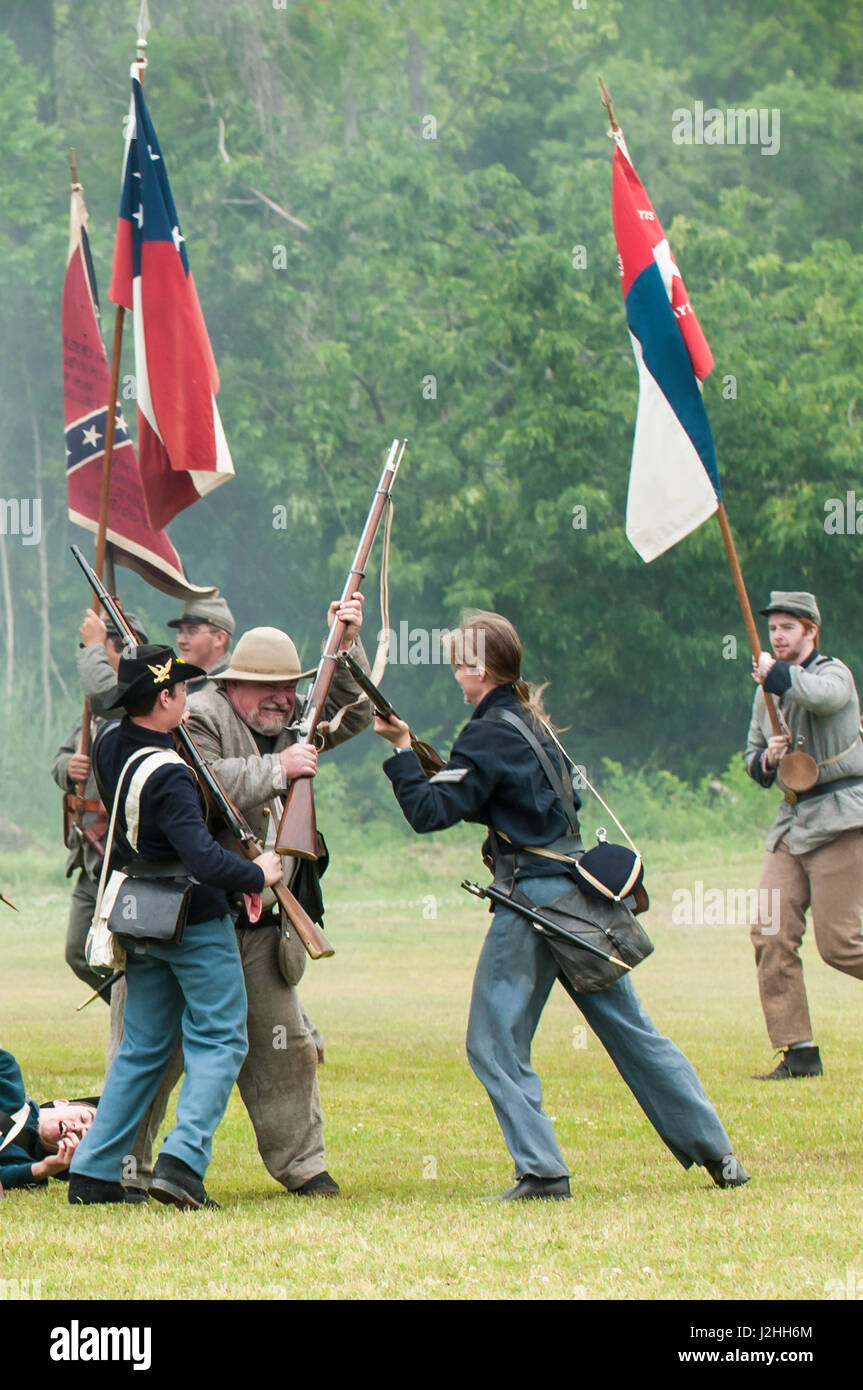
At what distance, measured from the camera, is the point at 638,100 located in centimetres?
3403

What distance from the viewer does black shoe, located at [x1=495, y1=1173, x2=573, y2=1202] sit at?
634 cm

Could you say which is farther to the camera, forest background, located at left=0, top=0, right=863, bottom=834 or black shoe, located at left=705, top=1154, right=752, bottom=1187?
forest background, located at left=0, top=0, right=863, bottom=834

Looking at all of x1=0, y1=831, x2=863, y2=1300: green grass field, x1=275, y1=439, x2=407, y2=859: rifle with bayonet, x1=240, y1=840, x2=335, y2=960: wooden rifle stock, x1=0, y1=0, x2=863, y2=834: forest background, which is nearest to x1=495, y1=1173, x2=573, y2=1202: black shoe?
x1=0, y1=831, x2=863, y2=1300: green grass field

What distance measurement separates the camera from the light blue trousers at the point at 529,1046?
645cm

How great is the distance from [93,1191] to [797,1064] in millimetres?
4331

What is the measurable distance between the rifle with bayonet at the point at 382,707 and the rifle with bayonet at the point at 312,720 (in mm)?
77

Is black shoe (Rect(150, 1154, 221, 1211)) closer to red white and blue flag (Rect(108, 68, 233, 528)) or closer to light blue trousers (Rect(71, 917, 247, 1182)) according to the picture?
light blue trousers (Rect(71, 917, 247, 1182))

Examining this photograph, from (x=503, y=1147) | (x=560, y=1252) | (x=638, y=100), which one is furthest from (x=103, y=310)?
(x=560, y=1252)

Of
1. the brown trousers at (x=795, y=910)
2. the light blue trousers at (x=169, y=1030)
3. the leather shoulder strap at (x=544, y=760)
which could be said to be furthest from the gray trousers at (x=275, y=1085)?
the brown trousers at (x=795, y=910)

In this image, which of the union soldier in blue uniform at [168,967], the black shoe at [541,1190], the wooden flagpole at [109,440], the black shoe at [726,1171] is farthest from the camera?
the wooden flagpole at [109,440]

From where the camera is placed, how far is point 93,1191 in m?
6.44

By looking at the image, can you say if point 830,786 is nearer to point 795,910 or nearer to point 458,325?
point 795,910

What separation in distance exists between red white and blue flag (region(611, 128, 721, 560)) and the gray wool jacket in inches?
40.9

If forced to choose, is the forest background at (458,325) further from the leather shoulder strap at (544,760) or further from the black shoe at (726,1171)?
the black shoe at (726,1171)
